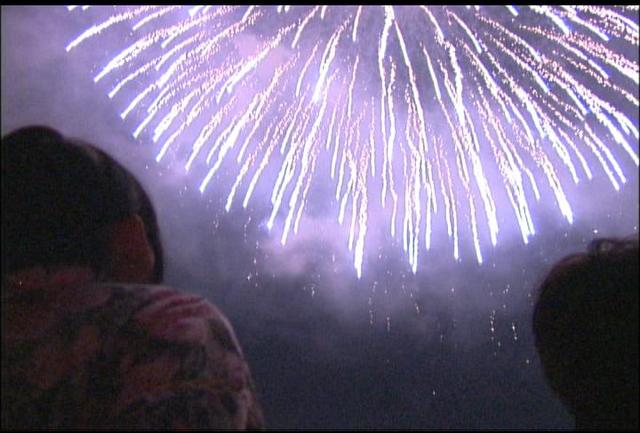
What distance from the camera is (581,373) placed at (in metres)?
2.16

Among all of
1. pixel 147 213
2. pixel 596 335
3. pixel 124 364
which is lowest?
pixel 124 364

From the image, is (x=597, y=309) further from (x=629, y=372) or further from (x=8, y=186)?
(x=8, y=186)

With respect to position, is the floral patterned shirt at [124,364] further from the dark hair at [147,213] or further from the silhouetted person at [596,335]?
the silhouetted person at [596,335]

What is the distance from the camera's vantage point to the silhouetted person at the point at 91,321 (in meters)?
1.77

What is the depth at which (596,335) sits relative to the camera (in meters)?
2.13

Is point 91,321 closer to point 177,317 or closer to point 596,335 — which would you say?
point 177,317

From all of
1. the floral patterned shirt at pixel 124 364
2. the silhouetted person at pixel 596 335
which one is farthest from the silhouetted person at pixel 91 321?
the silhouetted person at pixel 596 335

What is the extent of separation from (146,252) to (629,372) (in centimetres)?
175

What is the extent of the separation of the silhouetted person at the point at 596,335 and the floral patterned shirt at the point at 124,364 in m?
1.10

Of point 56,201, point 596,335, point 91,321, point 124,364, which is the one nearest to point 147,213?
point 56,201

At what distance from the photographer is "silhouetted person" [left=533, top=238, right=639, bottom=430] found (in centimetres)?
208

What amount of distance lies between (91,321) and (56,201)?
1.66ft


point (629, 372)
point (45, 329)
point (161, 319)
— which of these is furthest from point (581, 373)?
point (45, 329)

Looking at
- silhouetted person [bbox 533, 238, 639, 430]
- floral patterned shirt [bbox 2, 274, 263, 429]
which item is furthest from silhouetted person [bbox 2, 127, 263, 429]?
silhouetted person [bbox 533, 238, 639, 430]
